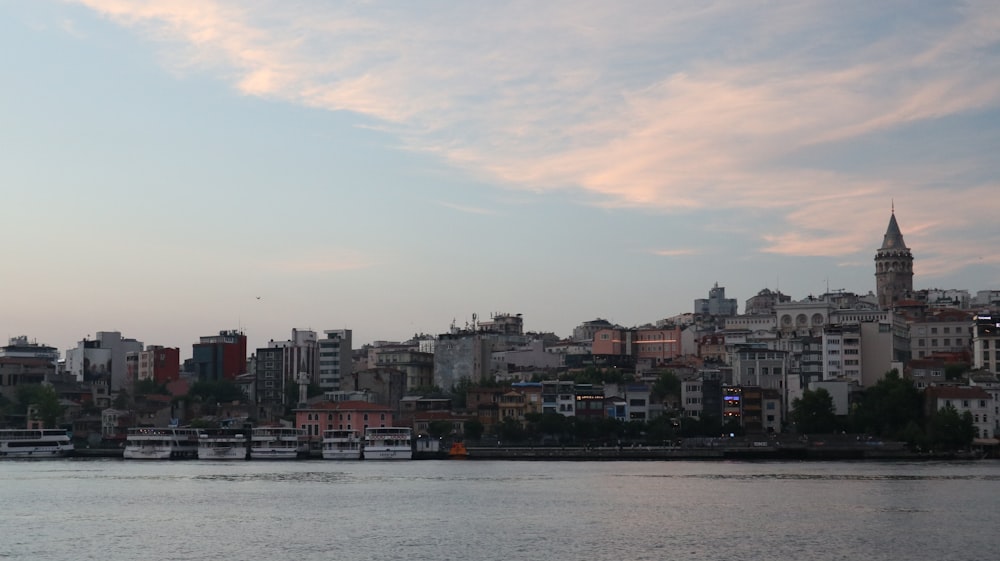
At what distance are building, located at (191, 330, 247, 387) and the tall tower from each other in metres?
82.1

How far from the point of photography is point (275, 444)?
368 feet

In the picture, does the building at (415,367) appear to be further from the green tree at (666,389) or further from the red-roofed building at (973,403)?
the red-roofed building at (973,403)

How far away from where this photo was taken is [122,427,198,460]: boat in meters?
112

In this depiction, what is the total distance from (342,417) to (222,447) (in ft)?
35.0

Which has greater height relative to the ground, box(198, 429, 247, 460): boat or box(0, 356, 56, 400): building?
box(0, 356, 56, 400): building

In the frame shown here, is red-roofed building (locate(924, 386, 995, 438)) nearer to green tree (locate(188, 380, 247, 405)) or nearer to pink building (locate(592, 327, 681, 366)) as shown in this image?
pink building (locate(592, 327, 681, 366))

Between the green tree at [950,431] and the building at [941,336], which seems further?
Answer: the building at [941,336]

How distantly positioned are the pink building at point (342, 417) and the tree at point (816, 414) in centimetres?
3401

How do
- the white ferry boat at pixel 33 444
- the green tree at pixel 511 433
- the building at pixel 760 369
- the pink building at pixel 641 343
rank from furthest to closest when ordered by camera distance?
the pink building at pixel 641 343 < the building at pixel 760 369 < the white ferry boat at pixel 33 444 < the green tree at pixel 511 433

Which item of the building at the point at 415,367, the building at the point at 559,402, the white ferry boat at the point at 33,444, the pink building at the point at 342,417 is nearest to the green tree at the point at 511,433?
the building at the point at 559,402

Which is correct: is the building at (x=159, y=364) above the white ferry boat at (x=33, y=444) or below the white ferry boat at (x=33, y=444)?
above

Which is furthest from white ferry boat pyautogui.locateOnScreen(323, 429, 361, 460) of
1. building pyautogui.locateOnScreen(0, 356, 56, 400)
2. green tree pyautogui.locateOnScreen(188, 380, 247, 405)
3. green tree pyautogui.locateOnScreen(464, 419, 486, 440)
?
building pyautogui.locateOnScreen(0, 356, 56, 400)

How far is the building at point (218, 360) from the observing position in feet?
547

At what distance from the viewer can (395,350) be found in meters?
176
